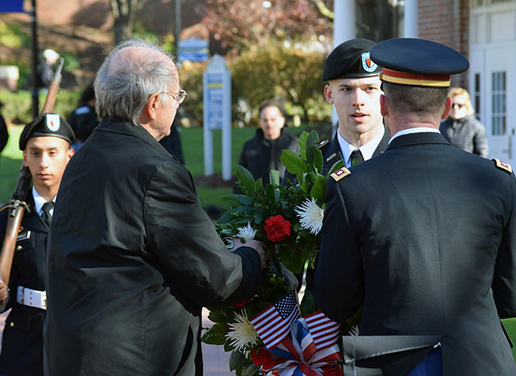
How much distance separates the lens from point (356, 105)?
3.68 metres

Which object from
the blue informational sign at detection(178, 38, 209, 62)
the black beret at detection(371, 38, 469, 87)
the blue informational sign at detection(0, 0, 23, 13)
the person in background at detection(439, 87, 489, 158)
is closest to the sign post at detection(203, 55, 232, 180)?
the blue informational sign at detection(178, 38, 209, 62)

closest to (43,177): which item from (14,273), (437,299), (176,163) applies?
(14,273)

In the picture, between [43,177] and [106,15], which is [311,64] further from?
[106,15]

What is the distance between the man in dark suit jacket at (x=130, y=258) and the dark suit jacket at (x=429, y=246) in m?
0.55

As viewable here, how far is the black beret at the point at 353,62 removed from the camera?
3.69m

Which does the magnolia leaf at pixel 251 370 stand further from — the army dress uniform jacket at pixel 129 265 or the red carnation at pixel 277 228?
the red carnation at pixel 277 228

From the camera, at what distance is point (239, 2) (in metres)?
27.7

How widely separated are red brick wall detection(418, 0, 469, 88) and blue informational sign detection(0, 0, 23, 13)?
7248 millimetres

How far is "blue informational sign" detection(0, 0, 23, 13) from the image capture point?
42.9ft

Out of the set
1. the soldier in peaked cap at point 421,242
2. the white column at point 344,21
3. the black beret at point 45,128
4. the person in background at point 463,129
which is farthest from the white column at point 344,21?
the soldier in peaked cap at point 421,242

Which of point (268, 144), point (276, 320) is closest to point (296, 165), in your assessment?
point (276, 320)

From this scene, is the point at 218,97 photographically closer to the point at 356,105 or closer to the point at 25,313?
the point at 25,313

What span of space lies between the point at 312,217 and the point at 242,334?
0.61 metres

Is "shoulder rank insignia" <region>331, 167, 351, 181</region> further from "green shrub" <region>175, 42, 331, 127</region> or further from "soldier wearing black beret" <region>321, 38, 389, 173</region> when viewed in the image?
"green shrub" <region>175, 42, 331, 127</region>
